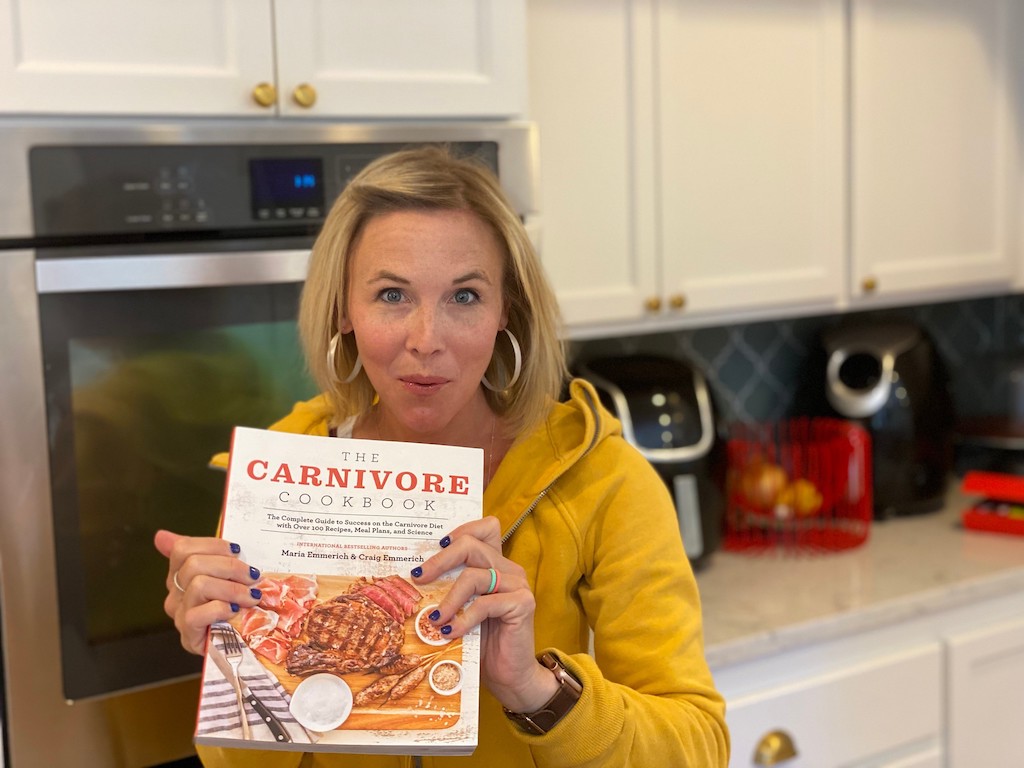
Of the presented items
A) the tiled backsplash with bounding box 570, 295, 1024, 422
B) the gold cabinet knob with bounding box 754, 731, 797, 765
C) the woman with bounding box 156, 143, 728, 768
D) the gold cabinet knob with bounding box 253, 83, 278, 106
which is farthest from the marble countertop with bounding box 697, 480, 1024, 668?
the gold cabinet knob with bounding box 253, 83, 278, 106

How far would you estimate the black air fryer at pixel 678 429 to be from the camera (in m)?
1.89

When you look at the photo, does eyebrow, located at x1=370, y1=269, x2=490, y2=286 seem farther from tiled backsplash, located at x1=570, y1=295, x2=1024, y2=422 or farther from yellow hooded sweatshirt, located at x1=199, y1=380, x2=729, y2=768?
tiled backsplash, located at x1=570, y1=295, x2=1024, y2=422

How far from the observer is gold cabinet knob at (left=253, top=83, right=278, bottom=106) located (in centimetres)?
136

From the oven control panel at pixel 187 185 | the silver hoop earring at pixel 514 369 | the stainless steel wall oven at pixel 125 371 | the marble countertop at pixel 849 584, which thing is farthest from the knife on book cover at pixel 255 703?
the marble countertop at pixel 849 584

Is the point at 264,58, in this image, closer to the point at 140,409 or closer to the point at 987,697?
the point at 140,409

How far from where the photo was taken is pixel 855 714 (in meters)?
1.78

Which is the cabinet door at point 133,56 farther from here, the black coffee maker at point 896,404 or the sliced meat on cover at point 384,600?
the black coffee maker at point 896,404

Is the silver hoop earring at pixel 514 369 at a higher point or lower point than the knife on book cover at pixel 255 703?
higher

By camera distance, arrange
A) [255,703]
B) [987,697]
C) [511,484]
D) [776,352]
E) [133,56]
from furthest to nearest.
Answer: [776,352], [987,697], [133,56], [511,484], [255,703]

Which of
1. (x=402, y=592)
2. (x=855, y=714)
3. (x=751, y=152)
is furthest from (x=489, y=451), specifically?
(x=751, y=152)

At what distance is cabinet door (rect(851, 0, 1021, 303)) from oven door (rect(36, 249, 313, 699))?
4.09 ft

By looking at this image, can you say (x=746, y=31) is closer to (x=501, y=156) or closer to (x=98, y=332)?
(x=501, y=156)

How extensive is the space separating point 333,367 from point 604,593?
35cm

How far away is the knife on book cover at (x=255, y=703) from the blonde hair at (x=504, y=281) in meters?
0.34
